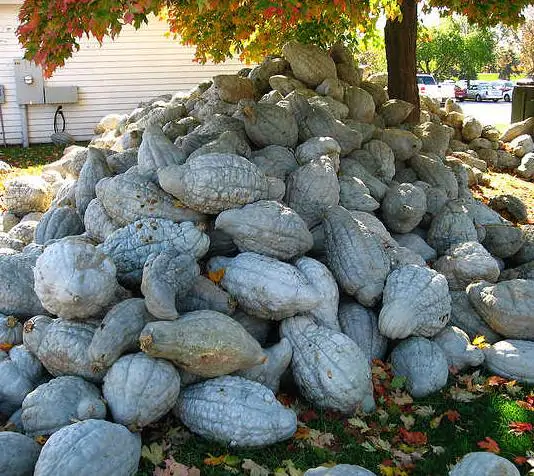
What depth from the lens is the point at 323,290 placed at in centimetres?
423

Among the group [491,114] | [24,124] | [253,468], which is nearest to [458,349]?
[253,468]

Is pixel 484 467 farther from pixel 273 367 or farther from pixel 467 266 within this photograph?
pixel 467 266

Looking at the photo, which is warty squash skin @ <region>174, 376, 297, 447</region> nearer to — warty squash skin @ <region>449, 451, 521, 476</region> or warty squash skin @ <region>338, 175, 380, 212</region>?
warty squash skin @ <region>449, 451, 521, 476</region>

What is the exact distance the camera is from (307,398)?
3.93 meters

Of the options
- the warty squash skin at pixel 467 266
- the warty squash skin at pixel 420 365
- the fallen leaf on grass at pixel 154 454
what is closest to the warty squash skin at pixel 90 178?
the fallen leaf on grass at pixel 154 454

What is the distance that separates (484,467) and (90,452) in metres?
1.79

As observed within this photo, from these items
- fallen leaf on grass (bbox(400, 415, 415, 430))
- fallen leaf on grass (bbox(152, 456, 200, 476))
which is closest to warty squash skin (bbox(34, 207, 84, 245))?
fallen leaf on grass (bbox(152, 456, 200, 476))

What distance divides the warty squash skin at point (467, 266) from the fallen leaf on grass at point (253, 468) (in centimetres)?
249

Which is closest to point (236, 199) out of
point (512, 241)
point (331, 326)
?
point (331, 326)

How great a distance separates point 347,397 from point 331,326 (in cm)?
54

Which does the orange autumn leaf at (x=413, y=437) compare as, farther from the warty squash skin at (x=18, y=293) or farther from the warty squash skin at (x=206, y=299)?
the warty squash skin at (x=18, y=293)

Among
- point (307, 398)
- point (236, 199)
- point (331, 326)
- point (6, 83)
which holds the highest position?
point (6, 83)

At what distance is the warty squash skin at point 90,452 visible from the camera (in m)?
2.92

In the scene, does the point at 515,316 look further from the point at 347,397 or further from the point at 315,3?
the point at 315,3
